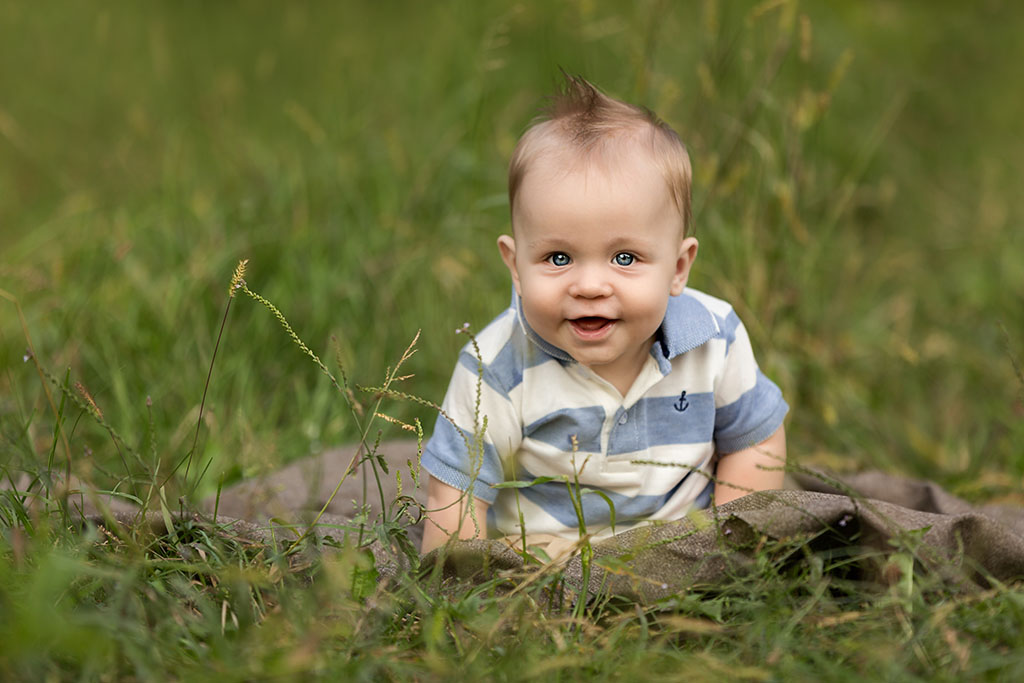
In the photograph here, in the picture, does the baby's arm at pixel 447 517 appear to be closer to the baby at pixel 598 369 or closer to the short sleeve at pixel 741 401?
the baby at pixel 598 369

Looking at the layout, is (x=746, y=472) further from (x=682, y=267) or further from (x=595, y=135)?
(x=595, y=135)

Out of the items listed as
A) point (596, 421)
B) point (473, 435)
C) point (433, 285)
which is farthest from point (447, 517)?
point (433, 285)

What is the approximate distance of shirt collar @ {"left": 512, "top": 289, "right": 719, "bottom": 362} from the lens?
1.91 m

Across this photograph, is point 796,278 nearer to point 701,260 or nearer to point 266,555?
point 701,260

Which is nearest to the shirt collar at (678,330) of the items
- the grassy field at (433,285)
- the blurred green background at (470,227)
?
the grassy field at (433,285)

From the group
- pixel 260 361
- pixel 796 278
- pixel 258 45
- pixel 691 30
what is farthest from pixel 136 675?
pixel 258 45

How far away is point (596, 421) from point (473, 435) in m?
0.23

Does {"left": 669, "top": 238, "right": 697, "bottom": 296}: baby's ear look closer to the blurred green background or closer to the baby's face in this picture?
the baby's face

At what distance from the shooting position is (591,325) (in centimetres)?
182

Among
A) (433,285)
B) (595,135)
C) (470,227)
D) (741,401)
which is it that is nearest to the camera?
(595,135)

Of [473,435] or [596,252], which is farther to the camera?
[473,435]

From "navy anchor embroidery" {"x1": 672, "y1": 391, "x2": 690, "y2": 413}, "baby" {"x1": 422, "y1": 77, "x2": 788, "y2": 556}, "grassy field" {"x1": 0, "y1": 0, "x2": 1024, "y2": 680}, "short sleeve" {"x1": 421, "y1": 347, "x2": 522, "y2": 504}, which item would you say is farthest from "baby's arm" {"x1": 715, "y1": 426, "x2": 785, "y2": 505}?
"short sleeve" {"x1": 421, "y1": 347, "x2": 522, "y2": 504}

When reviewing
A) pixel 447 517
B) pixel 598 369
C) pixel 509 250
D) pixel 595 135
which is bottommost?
pixel 447 517

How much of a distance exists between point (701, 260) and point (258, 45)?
10.6 ft
